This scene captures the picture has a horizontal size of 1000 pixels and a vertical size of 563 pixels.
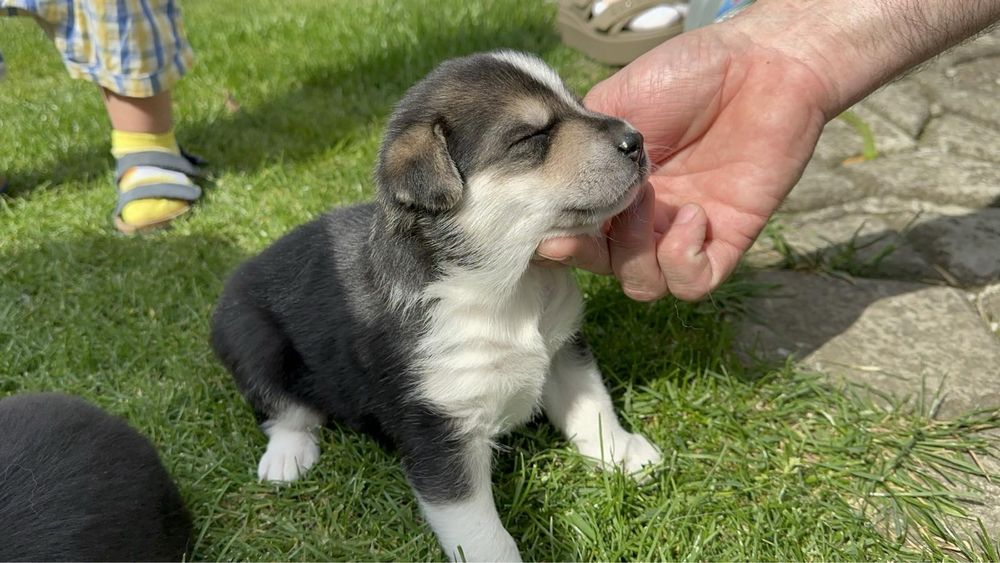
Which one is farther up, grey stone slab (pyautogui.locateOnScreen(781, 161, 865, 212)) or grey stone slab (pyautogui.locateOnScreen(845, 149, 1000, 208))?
grey stone slab (pyautogui.locateOnScreen(845, 149, 1000, 208))

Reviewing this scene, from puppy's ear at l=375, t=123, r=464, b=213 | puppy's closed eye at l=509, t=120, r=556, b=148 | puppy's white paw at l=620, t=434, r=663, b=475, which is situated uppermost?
puppy's closed eye at l=509, t=120, r=556, b=148

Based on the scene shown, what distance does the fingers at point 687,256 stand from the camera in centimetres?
288

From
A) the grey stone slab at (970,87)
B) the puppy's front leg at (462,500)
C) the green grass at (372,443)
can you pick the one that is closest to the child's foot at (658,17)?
the grey stone slab at (970,87)

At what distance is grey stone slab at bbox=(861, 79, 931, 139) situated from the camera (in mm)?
5363

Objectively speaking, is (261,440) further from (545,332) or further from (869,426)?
(869,426)

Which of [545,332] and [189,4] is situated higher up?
[545,332]

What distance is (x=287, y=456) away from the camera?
3.21m

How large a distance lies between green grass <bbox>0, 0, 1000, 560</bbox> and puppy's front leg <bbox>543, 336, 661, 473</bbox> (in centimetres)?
8

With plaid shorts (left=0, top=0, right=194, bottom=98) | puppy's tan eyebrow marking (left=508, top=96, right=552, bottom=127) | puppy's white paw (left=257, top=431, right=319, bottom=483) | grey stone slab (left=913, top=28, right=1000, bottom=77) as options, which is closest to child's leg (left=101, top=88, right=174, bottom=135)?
plaid shorts (left=0, top=0, right=194, bottom=98)

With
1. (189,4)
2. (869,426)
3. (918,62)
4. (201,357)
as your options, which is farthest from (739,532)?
(189,4)

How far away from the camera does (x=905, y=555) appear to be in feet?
8.91

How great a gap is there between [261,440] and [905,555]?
240cm

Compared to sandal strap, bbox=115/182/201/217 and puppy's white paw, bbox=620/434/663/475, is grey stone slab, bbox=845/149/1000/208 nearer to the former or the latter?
puppy's white paw, bbox=620/434/663/475

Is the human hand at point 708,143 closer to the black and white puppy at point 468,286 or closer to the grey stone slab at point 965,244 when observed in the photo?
the black and white puppy at point 468,286
